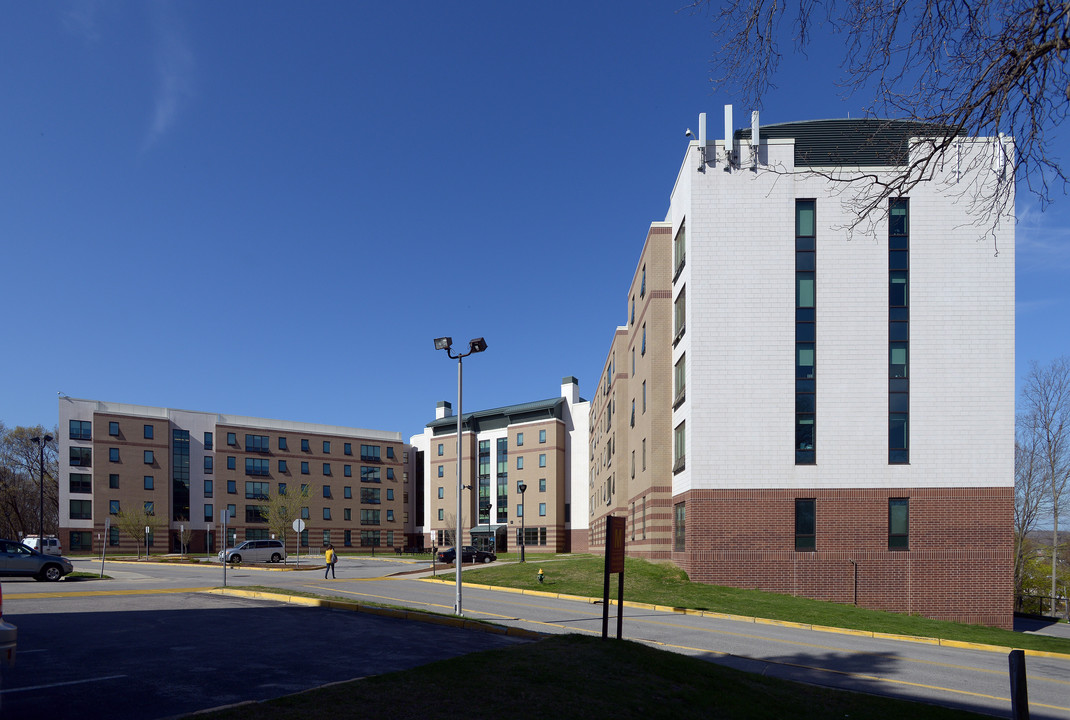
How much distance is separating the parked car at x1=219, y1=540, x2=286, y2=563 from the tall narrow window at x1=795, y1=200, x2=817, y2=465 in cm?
3648

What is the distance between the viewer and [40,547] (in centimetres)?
5559

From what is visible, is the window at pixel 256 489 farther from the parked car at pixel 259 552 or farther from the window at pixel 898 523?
the window at pixel 898 523

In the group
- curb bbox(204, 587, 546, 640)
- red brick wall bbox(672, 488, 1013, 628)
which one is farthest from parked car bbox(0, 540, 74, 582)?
red brick wall bbox(672, 488, 1013, 628)

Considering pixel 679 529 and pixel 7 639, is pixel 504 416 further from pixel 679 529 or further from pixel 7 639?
pixel 7 639

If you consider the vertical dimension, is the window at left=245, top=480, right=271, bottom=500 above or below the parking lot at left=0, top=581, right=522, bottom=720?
below

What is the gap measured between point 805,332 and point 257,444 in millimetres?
71817

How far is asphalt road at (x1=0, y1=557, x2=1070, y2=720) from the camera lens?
483 inches

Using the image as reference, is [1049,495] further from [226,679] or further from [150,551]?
[150,551]

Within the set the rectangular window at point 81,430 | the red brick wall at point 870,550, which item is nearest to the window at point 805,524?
the red brick wall at point 870,550

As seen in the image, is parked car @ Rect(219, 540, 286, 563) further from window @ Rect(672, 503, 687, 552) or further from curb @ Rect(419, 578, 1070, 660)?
curb @ Rect(419, 578, 1070, 660)

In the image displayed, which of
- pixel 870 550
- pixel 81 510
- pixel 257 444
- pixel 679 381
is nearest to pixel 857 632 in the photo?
pixel 870 550

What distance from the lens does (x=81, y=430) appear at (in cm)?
7838

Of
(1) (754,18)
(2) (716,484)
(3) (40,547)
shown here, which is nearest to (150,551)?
(3) (40,547)

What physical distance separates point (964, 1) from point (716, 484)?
26.8 m
